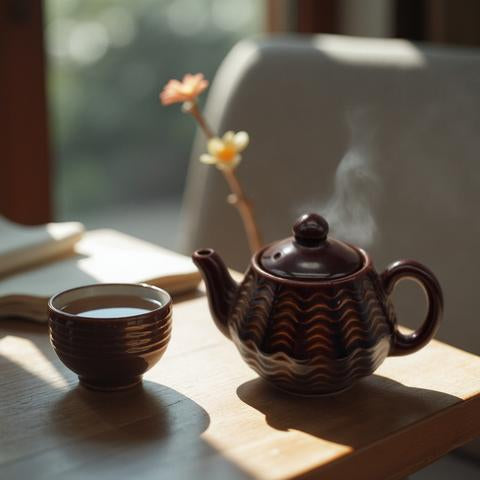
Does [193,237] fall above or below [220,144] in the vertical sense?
below

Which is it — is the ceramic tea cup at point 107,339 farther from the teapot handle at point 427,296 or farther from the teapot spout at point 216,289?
the teapot handle at point 427,296

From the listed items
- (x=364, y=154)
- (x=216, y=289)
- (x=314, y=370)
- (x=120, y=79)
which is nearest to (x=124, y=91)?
(x=120, y=79)

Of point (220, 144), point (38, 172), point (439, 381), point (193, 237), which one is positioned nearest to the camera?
point (439, 381)

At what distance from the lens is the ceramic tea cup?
2.47 feet

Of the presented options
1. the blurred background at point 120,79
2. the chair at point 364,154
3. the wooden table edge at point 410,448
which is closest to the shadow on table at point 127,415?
the wooden table edge at point 410,448

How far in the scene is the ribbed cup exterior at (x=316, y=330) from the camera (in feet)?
2.45

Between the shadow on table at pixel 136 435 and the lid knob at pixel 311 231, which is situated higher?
the lid knob at pixel 311 231

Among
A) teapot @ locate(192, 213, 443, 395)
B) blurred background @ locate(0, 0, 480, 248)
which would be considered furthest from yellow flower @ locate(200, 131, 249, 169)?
blurred background @ locate(0, 0, 480, 248)

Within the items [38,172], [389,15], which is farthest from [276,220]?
[389,15]

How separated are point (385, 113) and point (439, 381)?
63 cm

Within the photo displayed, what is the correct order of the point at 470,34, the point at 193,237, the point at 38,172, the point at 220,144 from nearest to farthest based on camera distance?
the point at 220,144 → the point at 193,237 → the point at 38,172 → the point at 470,34

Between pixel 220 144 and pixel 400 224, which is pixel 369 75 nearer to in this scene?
pixel 400 224

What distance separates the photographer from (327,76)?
4.80 feet

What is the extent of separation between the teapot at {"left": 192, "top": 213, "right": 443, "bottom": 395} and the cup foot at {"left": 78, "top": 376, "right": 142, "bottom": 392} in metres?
0.11
